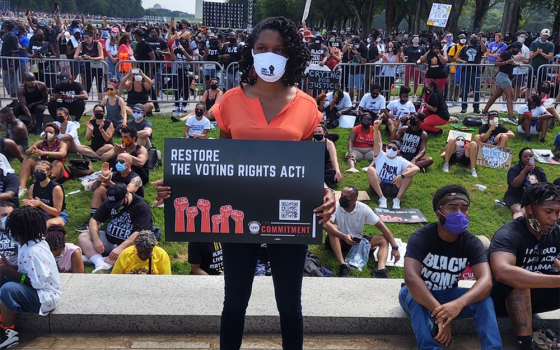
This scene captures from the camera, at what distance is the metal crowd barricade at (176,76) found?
1530 cm

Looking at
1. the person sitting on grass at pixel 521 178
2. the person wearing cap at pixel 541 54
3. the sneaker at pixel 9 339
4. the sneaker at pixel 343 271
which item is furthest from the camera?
the person wearing cap at pixel 541 54

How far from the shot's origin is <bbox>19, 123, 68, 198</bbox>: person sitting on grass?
9.88 m

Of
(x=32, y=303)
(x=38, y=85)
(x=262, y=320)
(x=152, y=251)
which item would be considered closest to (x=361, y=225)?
(x=152, y=251)

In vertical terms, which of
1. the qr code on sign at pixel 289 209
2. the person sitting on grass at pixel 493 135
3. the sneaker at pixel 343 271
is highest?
the qr code on sign at pixel 289 209

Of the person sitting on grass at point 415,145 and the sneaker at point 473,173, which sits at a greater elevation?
the person sitting on grass at point 415,145

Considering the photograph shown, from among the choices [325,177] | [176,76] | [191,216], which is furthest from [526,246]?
[176,76]

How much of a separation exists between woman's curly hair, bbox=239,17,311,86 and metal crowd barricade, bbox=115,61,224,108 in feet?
39.5

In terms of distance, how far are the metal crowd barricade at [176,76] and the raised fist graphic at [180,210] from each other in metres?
12.1

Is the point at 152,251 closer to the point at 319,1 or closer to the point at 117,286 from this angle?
the point at 117,286

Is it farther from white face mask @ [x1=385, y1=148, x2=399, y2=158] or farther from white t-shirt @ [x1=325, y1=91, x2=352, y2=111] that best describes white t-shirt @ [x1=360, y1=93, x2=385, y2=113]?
white face mask @ [x1=385, y1=148, x2=399, y2=158]

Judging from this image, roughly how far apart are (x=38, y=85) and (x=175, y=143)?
11013 millimetres

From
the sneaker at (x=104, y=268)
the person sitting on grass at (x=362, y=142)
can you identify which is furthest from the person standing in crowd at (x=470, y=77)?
the sneaker at (x=104, y=268)

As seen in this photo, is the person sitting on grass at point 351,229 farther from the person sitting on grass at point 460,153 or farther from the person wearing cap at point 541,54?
the person wearing cap at point 541,54

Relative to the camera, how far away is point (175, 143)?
331 centimetres
